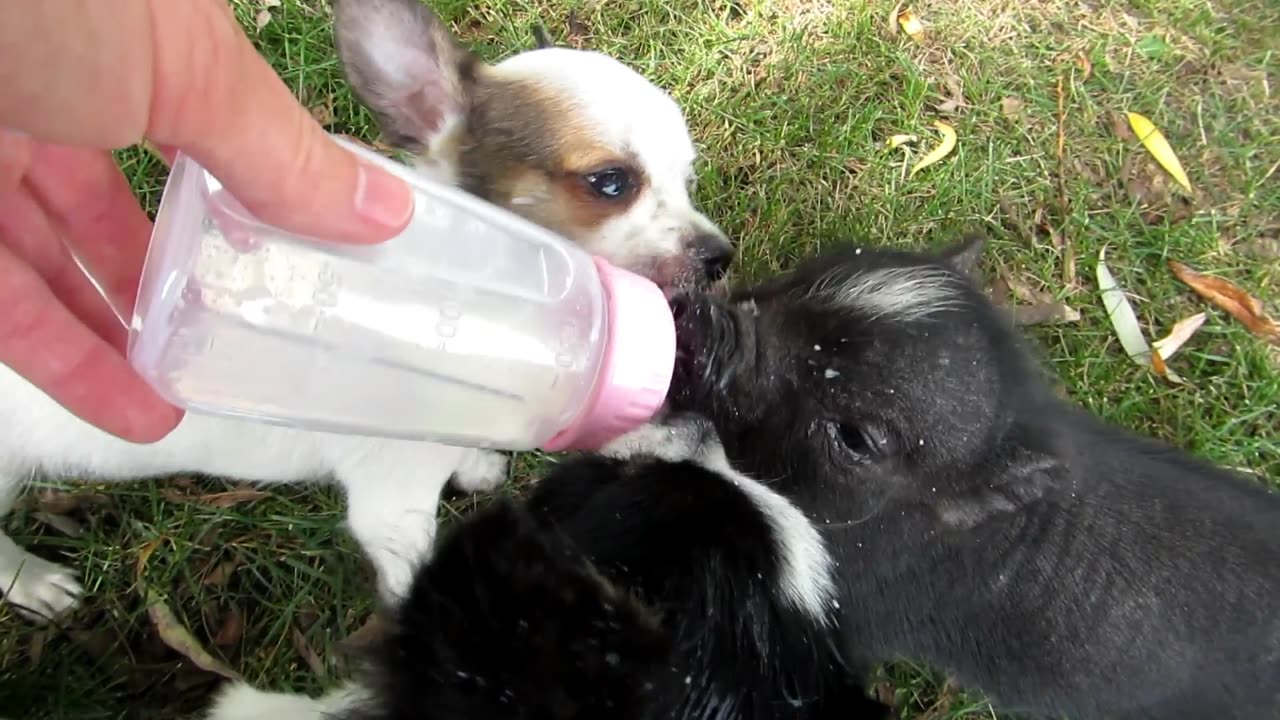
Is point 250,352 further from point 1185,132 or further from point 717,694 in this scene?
point 1185,132

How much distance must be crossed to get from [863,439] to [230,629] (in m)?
1.82

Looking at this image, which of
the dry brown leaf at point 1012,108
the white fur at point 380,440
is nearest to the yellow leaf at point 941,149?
the dry brown leaf at point 1012,108

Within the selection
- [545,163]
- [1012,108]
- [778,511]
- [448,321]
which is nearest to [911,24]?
[1012,108]

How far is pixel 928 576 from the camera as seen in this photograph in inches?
81.4

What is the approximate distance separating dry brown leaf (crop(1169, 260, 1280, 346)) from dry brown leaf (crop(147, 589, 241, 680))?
3250mm

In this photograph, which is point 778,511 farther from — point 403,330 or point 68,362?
point 68,362

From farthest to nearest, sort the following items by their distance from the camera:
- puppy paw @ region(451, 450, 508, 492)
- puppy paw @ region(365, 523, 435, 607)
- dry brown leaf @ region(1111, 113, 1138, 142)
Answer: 1. dry brown leaf @ region(1111, 113, 1138, 142)
2. puppy paw @ region(451, 450, 508, 492)
3. puppy paw @ region(365, 523, 435, 607)

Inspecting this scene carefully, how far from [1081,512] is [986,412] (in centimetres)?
46

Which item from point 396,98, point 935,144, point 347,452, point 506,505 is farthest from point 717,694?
point 935,144

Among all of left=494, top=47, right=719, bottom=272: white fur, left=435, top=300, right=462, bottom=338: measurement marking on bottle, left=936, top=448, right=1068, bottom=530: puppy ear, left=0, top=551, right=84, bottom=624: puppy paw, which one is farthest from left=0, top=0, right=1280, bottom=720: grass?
left=435, top=300, right=462, bottom=338: measurement marking on bottle

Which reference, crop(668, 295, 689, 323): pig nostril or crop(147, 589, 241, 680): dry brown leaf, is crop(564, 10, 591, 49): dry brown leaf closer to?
crop(668, 295, 689, 323): pig nostril

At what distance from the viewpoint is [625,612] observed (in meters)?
1.25

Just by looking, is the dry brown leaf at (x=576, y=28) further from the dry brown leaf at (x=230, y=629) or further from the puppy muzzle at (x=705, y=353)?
the dry brown leaf at (x=230, y=629)

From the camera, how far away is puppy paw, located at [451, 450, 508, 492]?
2.64m
